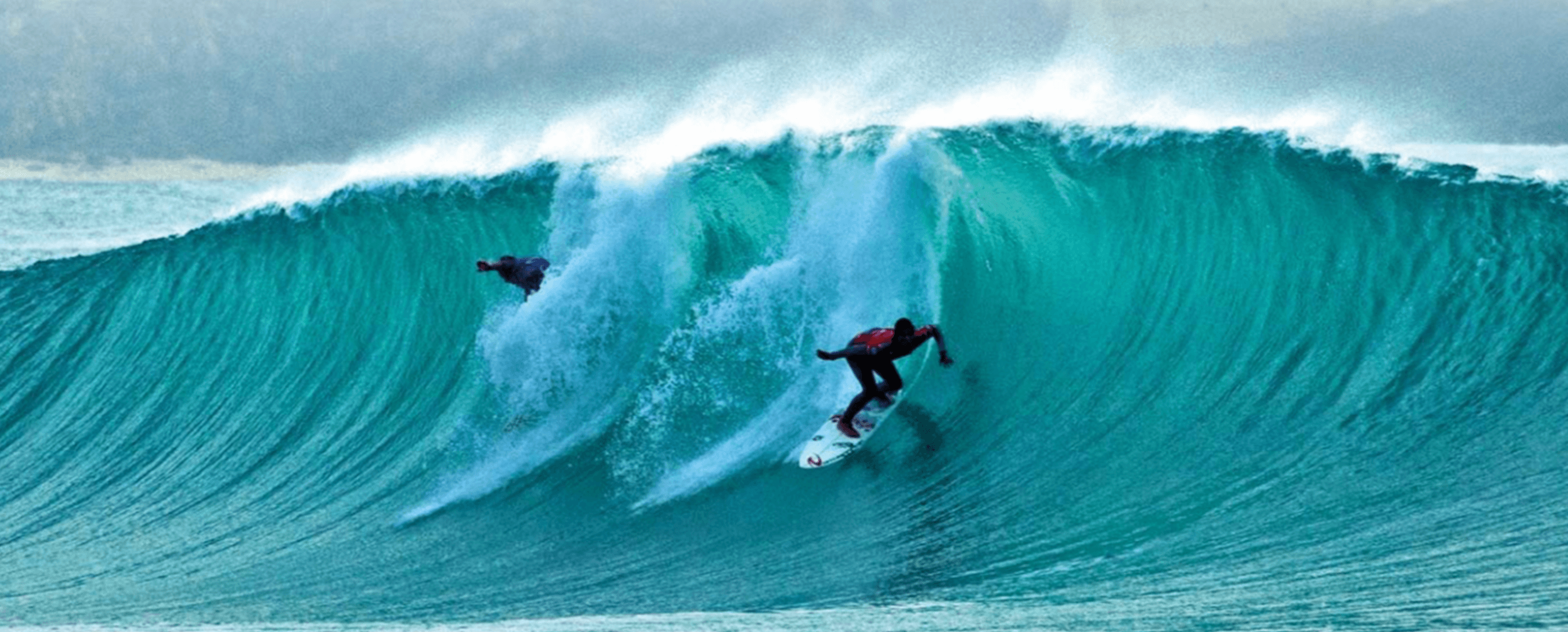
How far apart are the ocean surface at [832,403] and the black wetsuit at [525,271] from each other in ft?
0.97

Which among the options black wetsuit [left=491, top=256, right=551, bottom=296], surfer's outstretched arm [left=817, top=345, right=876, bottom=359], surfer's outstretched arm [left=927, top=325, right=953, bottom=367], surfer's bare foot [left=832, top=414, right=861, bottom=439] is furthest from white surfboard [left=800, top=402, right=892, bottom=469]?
black wetsuit [left=491, top=256, right=551, bottom=296]

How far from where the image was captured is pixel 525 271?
436 inches

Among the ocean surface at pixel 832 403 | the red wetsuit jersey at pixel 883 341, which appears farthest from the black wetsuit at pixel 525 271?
the red wetsuit jersey at pixel 883 341

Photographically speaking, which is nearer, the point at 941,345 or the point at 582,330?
the point at 941,345

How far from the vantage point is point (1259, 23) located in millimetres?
18469

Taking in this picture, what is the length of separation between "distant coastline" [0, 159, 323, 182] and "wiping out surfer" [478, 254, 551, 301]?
312 inches

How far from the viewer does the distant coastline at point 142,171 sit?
1830 cm

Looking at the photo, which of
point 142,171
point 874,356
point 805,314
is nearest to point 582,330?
point 805,314

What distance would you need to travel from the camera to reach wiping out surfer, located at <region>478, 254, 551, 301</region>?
11047mm

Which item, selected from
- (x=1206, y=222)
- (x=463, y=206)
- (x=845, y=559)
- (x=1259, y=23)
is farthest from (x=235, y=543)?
(x=1259, y=23)

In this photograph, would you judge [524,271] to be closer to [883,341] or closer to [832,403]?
[832,403]

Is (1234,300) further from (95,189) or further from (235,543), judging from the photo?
(95,189)

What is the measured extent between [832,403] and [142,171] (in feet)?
42.0

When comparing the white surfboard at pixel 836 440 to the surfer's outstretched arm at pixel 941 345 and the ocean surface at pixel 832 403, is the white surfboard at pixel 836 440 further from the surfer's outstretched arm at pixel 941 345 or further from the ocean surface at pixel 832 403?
the surfer's outstretched arm at pixel 941 345
